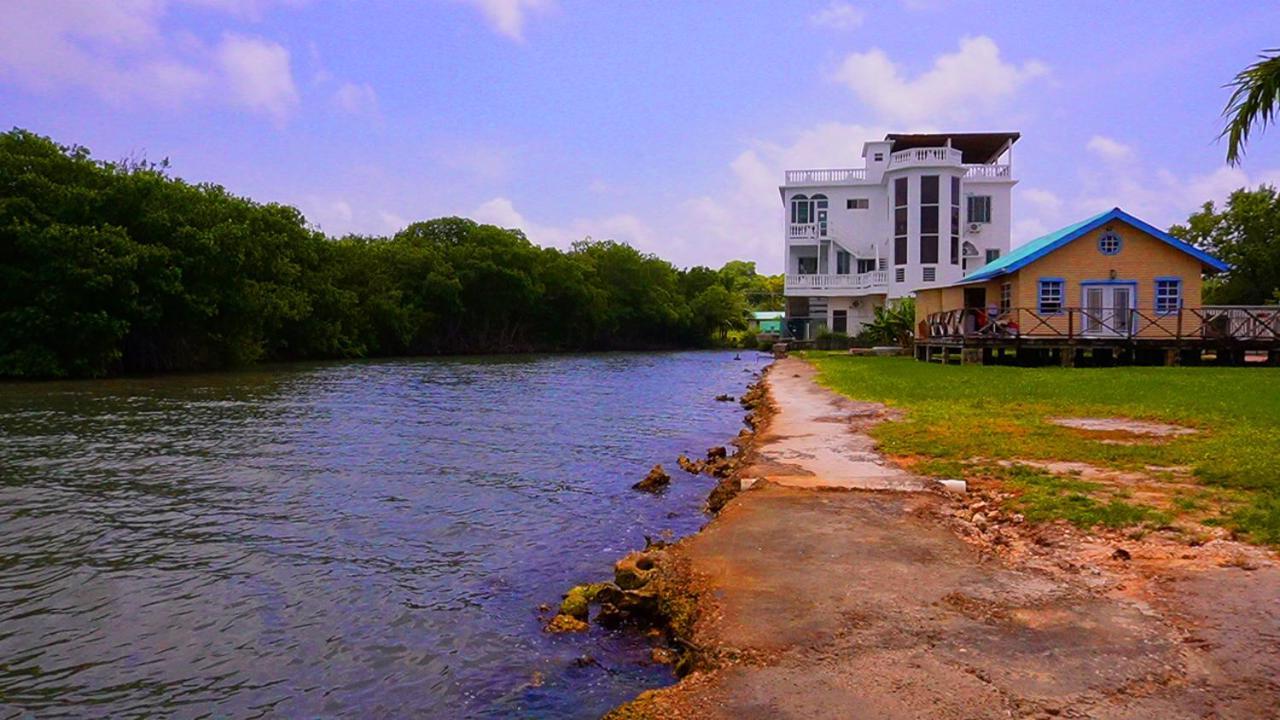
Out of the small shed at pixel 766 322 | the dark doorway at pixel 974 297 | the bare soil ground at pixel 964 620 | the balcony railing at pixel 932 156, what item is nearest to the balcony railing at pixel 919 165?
the balcony railing at pixel 932 156

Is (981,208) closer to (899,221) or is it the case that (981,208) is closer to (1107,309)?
(899,221)

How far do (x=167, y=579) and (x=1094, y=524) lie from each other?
8.75 meters

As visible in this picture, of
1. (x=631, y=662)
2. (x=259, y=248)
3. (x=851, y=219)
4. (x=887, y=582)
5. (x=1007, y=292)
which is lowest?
(x=631, y=662)

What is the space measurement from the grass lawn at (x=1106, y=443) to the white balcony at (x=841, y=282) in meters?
34.2

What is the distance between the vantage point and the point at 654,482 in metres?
12.0

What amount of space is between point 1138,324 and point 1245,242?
27.9 m

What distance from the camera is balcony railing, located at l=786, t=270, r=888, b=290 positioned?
189 ft

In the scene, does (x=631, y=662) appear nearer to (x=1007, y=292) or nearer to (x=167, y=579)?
(x=167, y=579)

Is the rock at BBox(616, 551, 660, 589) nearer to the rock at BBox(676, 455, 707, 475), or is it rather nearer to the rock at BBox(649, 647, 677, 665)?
the rock at BBox(649, 647, 677, 665)

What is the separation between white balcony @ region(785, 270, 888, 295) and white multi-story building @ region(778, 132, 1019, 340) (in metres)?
0.07

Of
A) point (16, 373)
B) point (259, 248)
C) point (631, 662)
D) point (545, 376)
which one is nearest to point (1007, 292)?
point (545, 376)

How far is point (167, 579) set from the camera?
7812 millimetres

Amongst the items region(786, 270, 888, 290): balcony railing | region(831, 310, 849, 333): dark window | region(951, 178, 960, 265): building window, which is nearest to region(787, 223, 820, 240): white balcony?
region(786, 270, 888, 290): balcony railing

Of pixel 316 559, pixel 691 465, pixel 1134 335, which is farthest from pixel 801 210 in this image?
pixel 316 559
